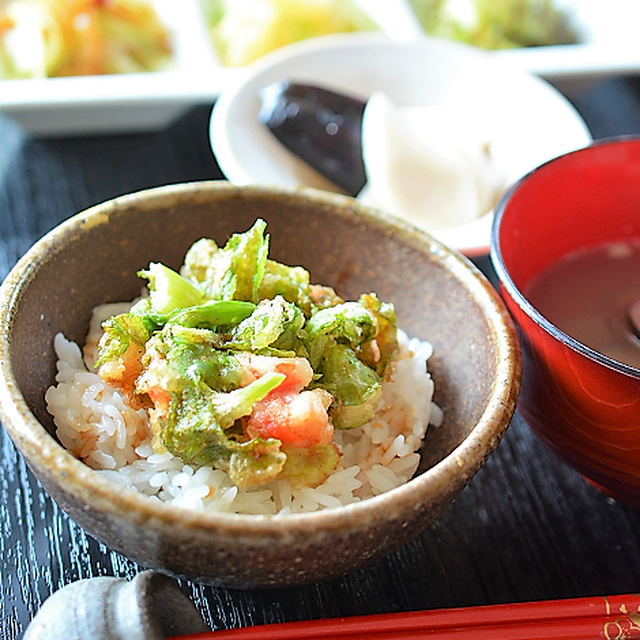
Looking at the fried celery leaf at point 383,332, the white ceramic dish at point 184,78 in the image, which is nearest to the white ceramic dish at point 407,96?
the white ceramic dish at point 184,78

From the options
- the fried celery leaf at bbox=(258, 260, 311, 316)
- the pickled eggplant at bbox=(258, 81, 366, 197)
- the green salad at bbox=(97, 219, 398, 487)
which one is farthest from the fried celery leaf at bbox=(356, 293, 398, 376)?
the pickled eggplant at bbox=(258, 81, 366, 197)

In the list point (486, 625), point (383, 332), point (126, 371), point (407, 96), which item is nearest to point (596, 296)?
point (383, 332)

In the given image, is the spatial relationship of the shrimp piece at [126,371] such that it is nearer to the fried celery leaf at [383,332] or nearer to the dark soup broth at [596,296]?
the fried celery leaf at [383,332]

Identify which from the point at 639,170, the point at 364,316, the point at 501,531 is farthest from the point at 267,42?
the point at 501,531

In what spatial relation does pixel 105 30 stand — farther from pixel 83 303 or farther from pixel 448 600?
pixel 448 600

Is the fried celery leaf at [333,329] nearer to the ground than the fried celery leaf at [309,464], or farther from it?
farther from it

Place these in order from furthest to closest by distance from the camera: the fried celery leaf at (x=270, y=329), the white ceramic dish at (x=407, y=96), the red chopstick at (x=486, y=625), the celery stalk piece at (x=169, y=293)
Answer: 1. the white ceramic dish at (x=407, y=96)
2. the celery stalk piece at (x=169, y=293)
3. the fried celery leaf at (x=270, y=329)
4. the red chopstick at (x=486, y=625)

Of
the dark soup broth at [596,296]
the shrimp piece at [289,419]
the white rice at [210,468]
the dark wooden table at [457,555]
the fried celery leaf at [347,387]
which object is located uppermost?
the shrimp piece at [289,419]
